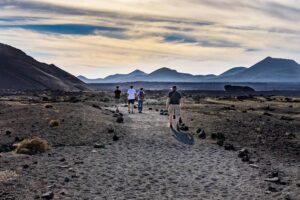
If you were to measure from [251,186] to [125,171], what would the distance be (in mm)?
4123

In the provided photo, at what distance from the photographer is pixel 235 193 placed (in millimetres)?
13648

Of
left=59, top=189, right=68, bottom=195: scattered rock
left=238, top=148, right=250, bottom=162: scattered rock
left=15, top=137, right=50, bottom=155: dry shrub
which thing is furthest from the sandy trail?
left=15, top=137, right=50, bottom=155: dry shrub

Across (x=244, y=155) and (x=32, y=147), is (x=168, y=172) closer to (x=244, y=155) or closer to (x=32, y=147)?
(x=244, y=155)

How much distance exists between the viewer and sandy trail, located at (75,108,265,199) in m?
13.5

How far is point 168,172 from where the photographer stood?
1599 cm

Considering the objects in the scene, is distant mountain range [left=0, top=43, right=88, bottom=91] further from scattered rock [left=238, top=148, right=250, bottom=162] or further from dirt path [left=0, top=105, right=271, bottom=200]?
scattered rock [left=238, top=148, right=250, bottom=162]

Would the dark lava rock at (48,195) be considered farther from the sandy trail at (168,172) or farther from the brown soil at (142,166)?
the sandy trail at (168,172)

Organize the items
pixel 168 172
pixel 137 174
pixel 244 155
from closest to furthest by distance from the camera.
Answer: pixel 137 174
pixel 168 172
pixel 244 155

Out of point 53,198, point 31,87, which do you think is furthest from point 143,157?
point 31,87

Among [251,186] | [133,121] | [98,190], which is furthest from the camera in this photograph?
[133,121]

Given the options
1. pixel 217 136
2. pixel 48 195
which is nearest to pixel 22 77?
pixel 217 136

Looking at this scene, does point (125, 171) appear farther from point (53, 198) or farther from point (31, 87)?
point (31, 87)

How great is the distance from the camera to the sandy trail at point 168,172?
13.5 m

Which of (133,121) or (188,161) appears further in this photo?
(133,121)
